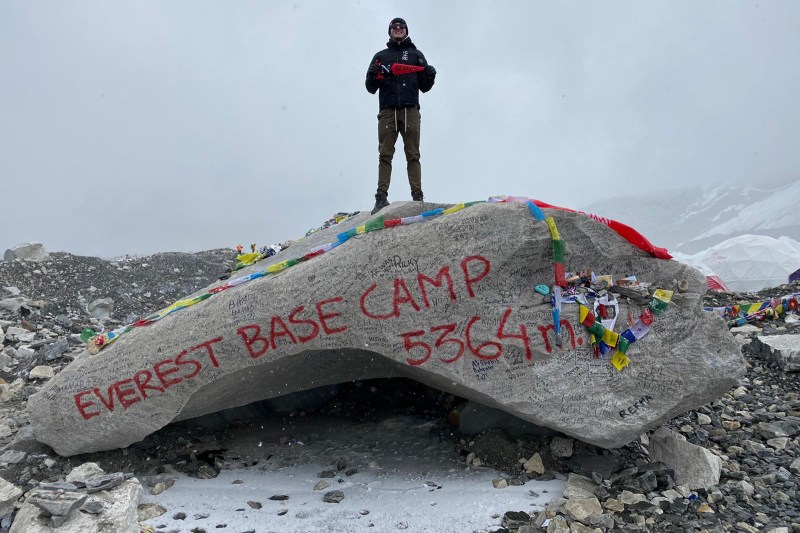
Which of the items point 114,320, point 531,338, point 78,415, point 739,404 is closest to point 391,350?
point 531,338

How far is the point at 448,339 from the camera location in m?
4.96

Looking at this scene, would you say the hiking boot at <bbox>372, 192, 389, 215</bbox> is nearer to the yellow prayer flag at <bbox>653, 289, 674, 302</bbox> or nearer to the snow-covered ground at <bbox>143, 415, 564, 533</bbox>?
the snow-covered ground at <bbox>143, 415, 564, 533</bbox>

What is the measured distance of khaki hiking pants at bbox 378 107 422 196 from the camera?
7.25 meters

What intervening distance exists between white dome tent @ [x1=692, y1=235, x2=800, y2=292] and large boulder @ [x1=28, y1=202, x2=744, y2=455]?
57.8 ft

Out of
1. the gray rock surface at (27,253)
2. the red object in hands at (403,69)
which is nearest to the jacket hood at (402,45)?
the red object in hands at (403,69)

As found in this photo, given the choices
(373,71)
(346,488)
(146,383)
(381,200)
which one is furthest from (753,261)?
(146,383)

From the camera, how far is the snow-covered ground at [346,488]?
4430 millimetres

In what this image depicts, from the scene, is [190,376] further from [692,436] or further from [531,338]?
[692,436]

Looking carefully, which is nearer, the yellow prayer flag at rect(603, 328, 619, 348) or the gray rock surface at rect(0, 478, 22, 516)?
the gray rock surface at rect(0, 478, 22, 516)

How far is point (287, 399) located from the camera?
275 inches

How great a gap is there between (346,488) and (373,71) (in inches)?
200

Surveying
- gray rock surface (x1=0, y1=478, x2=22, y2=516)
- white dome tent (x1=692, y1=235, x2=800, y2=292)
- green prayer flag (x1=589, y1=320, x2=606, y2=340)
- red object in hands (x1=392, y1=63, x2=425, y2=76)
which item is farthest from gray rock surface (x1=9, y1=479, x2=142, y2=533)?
white dome tent (x1=692, y1=235, x2=800, y2=292)

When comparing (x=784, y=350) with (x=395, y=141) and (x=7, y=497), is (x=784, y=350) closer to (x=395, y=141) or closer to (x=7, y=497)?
(x=395, y=141)

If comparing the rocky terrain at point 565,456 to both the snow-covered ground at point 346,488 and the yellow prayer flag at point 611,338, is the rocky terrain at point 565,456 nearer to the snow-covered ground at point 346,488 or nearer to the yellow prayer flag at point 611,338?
the snow-covered ground at point 346,488
